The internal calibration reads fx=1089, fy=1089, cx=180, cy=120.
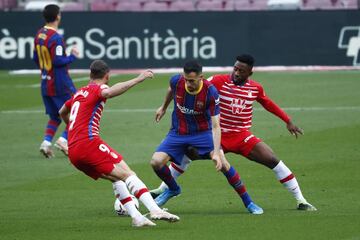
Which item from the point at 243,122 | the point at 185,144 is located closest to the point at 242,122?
the point at 243,122

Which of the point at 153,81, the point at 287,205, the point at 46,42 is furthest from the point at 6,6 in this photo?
the point at 287,205

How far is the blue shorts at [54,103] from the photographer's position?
1867 cm

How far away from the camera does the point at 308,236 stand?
11.3 meters

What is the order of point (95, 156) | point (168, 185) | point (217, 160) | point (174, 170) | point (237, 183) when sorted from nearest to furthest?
1. point (95, 156)
2. point (217, 160)
3. point (237, 183)
4. point (168, 185)
5. point (174, 170)

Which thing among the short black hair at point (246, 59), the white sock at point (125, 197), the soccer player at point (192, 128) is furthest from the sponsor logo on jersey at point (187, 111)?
the white sock at point (125, 197)

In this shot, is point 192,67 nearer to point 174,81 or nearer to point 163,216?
point 174,81

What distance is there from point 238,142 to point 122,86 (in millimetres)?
2225

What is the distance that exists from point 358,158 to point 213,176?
2669mm

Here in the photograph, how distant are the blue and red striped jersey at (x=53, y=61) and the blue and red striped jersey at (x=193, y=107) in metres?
5.62

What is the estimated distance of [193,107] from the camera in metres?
12.9

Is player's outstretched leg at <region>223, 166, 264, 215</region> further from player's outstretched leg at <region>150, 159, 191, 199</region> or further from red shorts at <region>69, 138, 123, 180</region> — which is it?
red shorts at <region>69, 138, 123, 180</region>

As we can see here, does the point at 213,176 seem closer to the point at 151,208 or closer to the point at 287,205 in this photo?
the point at 287,205

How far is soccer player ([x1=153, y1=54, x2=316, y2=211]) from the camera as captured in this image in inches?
528

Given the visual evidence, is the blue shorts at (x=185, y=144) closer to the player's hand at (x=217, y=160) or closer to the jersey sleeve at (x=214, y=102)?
the jersey sleeve at (x=214, y=102)
